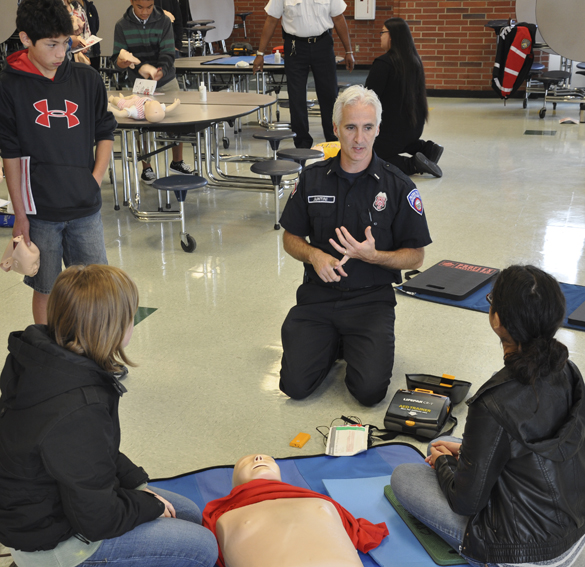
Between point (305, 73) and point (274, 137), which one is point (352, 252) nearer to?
point (274, 137)

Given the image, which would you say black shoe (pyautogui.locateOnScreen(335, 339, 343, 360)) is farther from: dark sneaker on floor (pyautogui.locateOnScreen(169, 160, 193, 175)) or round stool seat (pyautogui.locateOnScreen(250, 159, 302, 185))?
dark sneaker on floor (pyautogui.locateOnScreen(169, 160, 193, 175))

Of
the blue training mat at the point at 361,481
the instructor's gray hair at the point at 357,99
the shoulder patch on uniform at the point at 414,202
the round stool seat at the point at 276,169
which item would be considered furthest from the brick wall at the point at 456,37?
the blue training mat at the point at 361,481

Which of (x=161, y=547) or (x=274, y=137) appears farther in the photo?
(x=274, y=137)

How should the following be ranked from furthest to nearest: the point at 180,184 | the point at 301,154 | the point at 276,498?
the point at 301,154 → the point at 180,184 → the point at 276,498

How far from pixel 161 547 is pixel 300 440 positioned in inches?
37.8

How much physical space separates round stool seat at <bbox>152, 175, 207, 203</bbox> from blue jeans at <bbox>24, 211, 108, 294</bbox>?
149 cm

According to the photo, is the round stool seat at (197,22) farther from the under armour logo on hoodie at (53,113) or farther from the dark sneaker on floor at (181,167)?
the under armour logo on hoodie at (53,113)

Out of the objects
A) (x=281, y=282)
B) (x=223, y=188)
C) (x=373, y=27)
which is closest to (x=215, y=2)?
(x=373, y=27)

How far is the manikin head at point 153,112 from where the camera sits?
439cm

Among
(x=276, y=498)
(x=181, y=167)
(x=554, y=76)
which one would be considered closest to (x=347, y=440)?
(x=276, y=498)

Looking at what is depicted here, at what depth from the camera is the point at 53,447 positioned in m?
1.32

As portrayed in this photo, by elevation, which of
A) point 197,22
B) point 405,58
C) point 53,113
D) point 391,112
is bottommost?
point 391,112

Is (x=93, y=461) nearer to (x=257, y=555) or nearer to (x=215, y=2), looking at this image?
(x=257, y=555)

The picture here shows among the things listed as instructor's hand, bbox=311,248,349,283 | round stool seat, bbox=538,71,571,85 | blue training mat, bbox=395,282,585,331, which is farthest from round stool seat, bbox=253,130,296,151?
round stool seat, bbox=538,71,571,85
